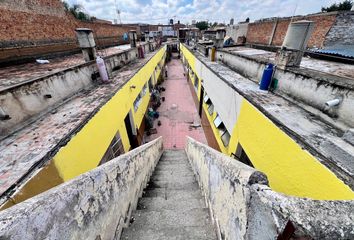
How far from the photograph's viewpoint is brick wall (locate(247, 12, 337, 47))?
886cm

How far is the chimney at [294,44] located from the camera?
3.74 metres

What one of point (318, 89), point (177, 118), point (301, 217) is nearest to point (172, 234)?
point (301, 217)

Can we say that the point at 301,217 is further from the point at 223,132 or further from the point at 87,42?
the point at 87,42

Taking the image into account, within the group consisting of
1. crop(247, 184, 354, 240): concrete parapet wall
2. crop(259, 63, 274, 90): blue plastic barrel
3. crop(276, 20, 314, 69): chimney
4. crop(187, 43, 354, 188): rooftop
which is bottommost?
crop(187, 43, 354, 188): rooftop

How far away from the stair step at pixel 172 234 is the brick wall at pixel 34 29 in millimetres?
7520

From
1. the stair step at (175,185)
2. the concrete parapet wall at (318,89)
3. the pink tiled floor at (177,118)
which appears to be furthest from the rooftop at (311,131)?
the pink tiled floor at (177,118)

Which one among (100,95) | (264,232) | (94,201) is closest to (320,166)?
(264,232)

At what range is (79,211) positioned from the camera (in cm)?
128

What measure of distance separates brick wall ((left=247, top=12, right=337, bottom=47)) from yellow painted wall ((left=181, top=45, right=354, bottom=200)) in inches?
373

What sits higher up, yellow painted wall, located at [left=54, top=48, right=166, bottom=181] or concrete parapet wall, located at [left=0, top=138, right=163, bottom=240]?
concrete parapet wall, located at [left=0, top=138, right=163, bottom=240]

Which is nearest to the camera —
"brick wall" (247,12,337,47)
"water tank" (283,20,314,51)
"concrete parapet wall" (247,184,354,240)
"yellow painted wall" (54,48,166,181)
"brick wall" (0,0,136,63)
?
"concrete parapet wall" (247,184,354,240)

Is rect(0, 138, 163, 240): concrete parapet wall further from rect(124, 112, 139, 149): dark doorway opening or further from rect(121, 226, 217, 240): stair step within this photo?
rect(124, 112, 139, 149): dark doorway opening

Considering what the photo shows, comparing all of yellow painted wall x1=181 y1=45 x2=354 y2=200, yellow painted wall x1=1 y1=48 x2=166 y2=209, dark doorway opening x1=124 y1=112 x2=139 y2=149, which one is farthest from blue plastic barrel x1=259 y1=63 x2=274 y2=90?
dark doorway opening x1=124 y1=112 x2=139 y2=149

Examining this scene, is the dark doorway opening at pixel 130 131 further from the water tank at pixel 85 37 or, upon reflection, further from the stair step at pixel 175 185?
the stair step at pixel 175 185
